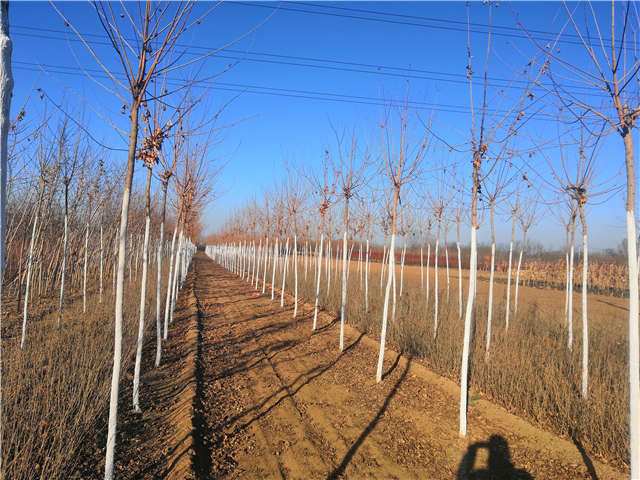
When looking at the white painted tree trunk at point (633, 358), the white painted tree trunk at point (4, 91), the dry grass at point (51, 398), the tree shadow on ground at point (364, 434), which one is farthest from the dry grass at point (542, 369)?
the white painted tree trunk at point (4, 91)

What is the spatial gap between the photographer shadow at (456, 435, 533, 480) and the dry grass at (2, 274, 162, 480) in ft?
11.2

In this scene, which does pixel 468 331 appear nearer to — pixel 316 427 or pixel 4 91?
pixel 316 427

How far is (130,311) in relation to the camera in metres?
8.09

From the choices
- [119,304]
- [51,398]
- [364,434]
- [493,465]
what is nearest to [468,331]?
[493,465]

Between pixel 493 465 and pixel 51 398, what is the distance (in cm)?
430

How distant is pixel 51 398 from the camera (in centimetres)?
329

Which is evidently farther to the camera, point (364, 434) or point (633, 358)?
point (364, 434)

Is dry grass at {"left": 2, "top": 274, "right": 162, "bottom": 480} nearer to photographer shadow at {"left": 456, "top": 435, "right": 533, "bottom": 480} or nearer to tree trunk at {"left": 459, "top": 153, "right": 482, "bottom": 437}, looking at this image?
photographer shadow at {"left": 456, "top": 435, "right": 533, "bottom": 480}

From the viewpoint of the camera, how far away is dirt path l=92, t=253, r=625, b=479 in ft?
10.8

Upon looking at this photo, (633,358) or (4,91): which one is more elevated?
(4,91)

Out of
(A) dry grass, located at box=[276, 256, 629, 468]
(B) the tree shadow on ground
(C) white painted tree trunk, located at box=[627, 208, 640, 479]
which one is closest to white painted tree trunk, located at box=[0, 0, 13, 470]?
(B) the tree shadow on ground

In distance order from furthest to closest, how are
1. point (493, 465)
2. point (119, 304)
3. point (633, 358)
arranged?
point (493, 465)
point (119, 304)
point (633, 358)

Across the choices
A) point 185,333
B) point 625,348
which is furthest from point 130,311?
point 625,348

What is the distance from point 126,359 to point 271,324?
468 centimetres
